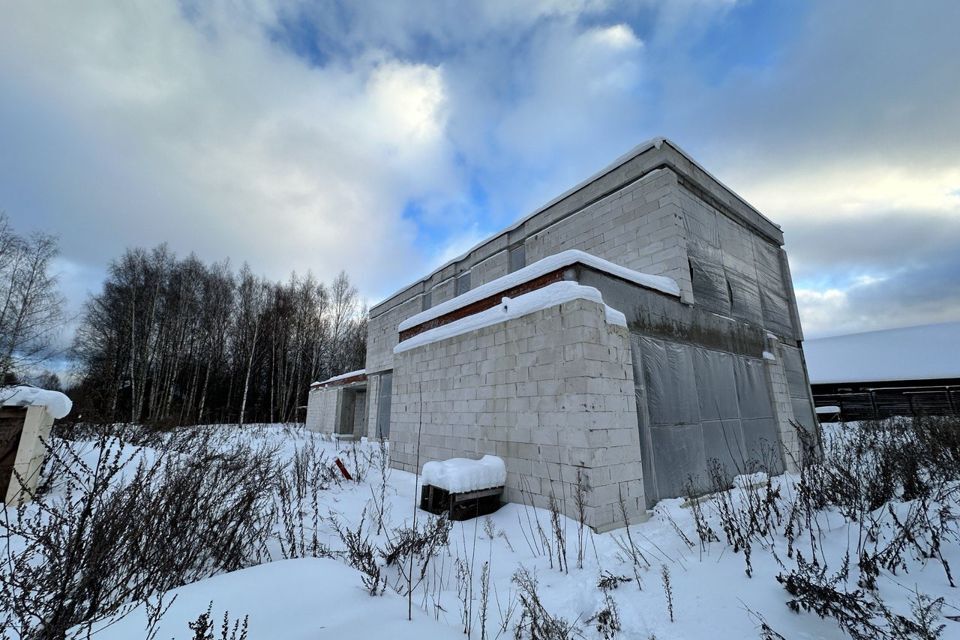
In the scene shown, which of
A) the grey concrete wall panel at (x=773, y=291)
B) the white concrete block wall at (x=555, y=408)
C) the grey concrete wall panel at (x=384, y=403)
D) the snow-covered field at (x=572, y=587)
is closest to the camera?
the snow-covered field at (x=572, y=587)

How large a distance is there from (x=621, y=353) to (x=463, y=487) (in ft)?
10.1

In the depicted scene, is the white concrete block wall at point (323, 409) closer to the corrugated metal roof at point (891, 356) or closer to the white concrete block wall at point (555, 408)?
the white concrete block wall at point (555, 408)

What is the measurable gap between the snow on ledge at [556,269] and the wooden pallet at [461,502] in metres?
3.57

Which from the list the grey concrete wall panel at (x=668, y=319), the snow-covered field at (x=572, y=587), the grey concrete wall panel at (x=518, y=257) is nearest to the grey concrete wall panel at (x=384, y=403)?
the grey concrete wall panel at (x=518, y=257)

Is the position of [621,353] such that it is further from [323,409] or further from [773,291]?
[323,409]

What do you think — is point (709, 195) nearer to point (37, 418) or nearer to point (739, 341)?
point (739, 341)

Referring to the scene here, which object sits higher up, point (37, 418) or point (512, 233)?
point (512, 233)

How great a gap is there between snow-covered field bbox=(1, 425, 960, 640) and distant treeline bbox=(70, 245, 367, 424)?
14373 mm

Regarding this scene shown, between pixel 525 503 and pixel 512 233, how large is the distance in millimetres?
8976

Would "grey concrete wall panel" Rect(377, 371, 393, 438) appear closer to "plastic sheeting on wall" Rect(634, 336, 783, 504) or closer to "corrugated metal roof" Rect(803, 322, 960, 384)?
"plastic sheeting on wall" Rect(634, 336, 783, 504)

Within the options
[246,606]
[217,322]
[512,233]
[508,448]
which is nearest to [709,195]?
[512,233]

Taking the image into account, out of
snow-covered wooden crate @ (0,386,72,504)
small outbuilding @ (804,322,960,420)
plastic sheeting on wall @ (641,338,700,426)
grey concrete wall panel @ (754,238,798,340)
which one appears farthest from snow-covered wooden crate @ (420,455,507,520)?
small outbuilding @ (804,322,960,420)

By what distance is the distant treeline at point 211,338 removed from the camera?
1902 cm

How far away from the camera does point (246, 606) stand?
215 centimetres
